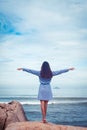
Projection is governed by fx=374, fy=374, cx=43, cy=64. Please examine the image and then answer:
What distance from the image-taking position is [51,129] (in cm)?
1110

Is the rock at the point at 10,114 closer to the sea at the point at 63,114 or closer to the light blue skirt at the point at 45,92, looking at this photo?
the light blue skirt at the point at 45,92

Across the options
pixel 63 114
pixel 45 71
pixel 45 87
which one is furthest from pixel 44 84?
pixel 63 114

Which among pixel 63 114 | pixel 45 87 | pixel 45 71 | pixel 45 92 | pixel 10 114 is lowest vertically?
pixel 63 114

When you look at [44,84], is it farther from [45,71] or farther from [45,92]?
[45,71]

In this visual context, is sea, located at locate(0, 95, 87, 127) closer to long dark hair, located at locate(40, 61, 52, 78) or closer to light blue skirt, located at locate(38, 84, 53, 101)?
light blue skirt, located at locate(38, 84, 53, 101)

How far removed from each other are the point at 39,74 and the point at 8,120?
3.93m

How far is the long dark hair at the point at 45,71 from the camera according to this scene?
1145 cm

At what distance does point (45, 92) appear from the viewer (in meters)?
11.7

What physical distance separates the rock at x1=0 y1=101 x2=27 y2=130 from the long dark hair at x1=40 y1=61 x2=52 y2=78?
3.85 meters

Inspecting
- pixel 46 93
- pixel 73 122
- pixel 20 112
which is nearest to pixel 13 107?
pixel 20 112

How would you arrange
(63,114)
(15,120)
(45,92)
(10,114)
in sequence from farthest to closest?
1. (63,114)
2. (10,114)
3. (15,120)
4. (45,92)

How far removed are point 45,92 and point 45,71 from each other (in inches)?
26.8

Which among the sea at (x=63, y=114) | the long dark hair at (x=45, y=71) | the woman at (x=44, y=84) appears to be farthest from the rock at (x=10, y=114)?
the sea at (x=63, y=114)

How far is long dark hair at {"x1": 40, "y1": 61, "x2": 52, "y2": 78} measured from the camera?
11445 mm
